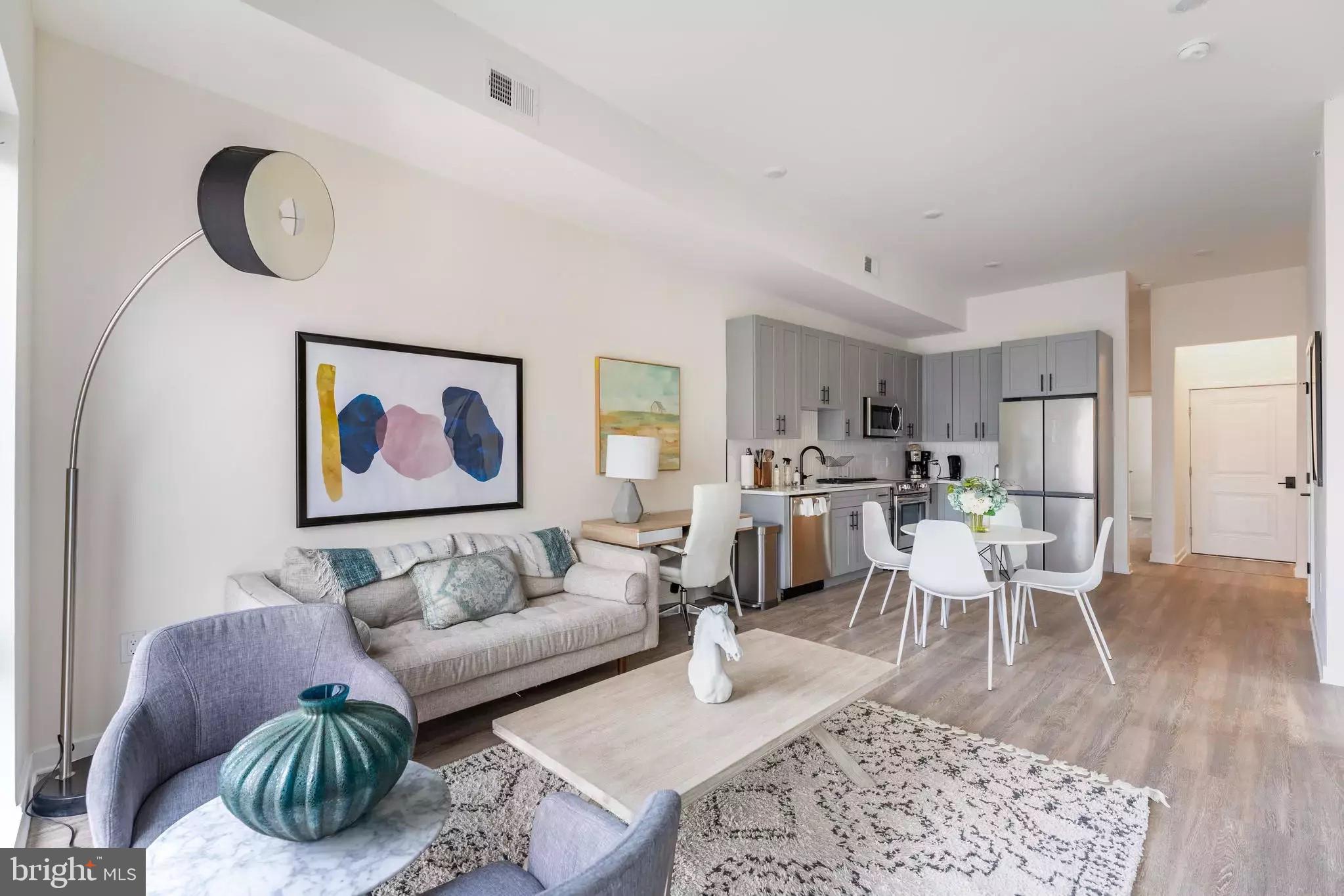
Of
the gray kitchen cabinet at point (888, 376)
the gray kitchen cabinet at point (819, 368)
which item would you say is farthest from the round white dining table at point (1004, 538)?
the gray kitchen cabinet at point (888, 376)

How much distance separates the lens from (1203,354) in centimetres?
725

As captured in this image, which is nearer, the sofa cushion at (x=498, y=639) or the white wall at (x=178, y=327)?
the white wall at (x=178, y=327)

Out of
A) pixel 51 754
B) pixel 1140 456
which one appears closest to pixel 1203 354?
pixel 1140 456

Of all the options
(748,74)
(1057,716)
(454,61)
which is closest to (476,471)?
(454,61)

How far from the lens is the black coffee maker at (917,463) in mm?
7277

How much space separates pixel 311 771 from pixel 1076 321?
24.4ft

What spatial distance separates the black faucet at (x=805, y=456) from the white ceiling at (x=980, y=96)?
2.07 m

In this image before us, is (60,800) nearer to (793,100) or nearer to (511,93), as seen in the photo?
(511,93)

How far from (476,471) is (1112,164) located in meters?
4.29

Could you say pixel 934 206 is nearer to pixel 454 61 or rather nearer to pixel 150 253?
pixel 454 61

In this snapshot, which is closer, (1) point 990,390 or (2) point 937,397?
(1) point 990,390

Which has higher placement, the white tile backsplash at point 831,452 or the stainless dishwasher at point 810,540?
the white tile backsplash at point 831,452

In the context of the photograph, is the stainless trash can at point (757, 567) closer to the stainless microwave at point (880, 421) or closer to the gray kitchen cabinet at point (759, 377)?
the gray kitchen cabinet at point (759, 377)

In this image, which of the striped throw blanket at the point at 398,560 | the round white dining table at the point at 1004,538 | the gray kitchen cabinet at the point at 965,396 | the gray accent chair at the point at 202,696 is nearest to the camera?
the gray accent chair at the point at 202,696
